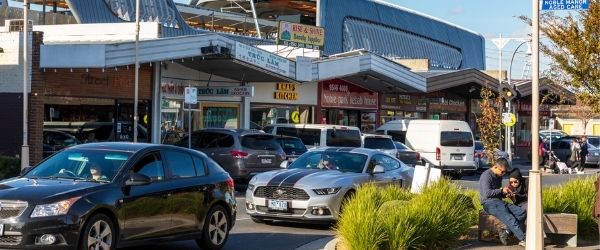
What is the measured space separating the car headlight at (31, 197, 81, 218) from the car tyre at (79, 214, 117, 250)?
34 centimetres

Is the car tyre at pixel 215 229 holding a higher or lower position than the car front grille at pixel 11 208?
lower

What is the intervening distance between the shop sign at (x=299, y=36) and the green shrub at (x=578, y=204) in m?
26.1

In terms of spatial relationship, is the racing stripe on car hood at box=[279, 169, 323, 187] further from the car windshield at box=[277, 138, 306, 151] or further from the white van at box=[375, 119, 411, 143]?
the white van at box=[375, 119, 411, 143]

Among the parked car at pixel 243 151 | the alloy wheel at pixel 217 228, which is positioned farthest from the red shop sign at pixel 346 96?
the alloy wheel at pixel 217 228

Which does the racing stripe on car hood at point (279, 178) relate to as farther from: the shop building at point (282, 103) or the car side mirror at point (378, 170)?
the shop building at point (282, 103)

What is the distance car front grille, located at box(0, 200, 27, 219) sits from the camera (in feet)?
30.6

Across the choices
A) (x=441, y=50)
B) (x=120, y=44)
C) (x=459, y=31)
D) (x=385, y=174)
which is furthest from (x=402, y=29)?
(x=385, y=174)

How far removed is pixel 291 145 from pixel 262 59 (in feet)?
16.6

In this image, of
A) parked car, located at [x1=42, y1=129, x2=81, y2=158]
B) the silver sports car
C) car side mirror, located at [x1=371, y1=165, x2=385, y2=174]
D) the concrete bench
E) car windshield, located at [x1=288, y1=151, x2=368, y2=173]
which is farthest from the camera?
parked car, located at [x1=42, y1=129, x2=81, y2=158]

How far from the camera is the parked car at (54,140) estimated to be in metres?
24.6

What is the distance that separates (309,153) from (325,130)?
1077cm

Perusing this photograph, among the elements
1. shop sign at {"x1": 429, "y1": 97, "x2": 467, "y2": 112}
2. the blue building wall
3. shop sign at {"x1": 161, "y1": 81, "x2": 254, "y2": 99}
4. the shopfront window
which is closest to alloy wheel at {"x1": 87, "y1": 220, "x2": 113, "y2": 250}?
the shopfront window

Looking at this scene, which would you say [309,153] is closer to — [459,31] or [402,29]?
[402,29]

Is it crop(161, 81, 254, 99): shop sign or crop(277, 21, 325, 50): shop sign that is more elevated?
crop(277, 21, 325, 50): shop sign
